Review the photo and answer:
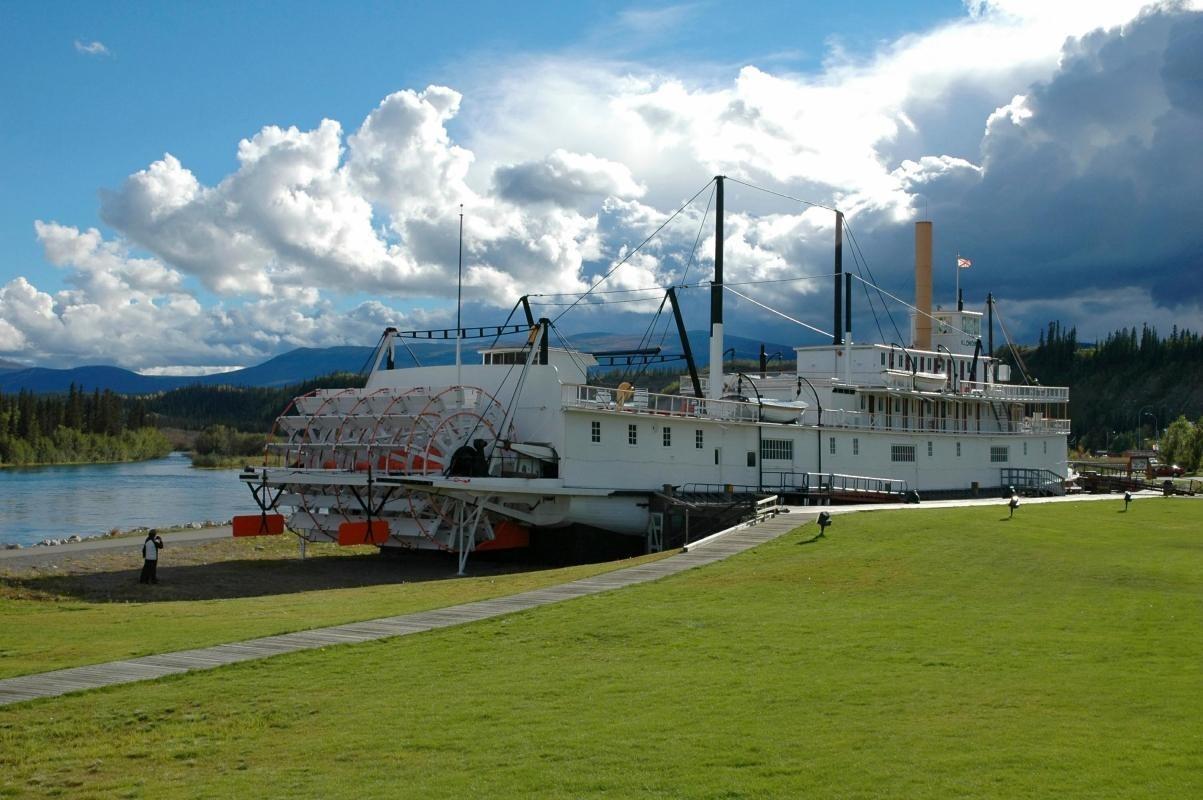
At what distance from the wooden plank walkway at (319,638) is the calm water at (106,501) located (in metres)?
33.3

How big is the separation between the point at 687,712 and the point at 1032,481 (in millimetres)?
47185

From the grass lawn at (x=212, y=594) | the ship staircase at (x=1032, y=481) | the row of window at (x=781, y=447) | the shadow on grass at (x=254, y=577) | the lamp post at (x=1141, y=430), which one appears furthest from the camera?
the lamp post at (x=1141, y=430)

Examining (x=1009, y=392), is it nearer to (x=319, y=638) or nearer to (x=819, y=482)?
(x=819, y=482)

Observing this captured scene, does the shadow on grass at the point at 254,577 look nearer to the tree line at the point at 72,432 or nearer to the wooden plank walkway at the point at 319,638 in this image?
the wooden plank walkway at the point at 319,638

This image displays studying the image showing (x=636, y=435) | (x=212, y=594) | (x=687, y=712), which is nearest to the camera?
(x=687, y=712)

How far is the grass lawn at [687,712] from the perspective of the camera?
9.07 meters

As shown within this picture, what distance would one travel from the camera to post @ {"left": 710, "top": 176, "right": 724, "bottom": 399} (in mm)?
43844

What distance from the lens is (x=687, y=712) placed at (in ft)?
36.2

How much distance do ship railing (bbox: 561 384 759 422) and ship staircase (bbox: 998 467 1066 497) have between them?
18.5m

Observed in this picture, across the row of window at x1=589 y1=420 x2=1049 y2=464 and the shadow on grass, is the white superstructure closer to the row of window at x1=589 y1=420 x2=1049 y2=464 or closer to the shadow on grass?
the row of window at x1=589 y1=420 x2=1049 y2=464

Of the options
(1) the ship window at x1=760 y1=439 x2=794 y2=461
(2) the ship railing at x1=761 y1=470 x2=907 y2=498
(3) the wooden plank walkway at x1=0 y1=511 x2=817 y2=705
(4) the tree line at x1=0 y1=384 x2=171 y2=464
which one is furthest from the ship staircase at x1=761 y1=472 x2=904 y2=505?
(4) the tree line at x1=0 y1=384 x2=171 y2=464

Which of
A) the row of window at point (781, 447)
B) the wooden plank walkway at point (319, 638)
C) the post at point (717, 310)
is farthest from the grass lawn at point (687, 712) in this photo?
the post at point (717, 310)

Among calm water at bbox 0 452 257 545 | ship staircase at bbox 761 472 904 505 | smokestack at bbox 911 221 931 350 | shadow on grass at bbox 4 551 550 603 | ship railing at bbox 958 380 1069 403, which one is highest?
smokestack at bbox 911 221 931 350

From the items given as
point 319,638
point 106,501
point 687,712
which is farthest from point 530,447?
point 106,501
